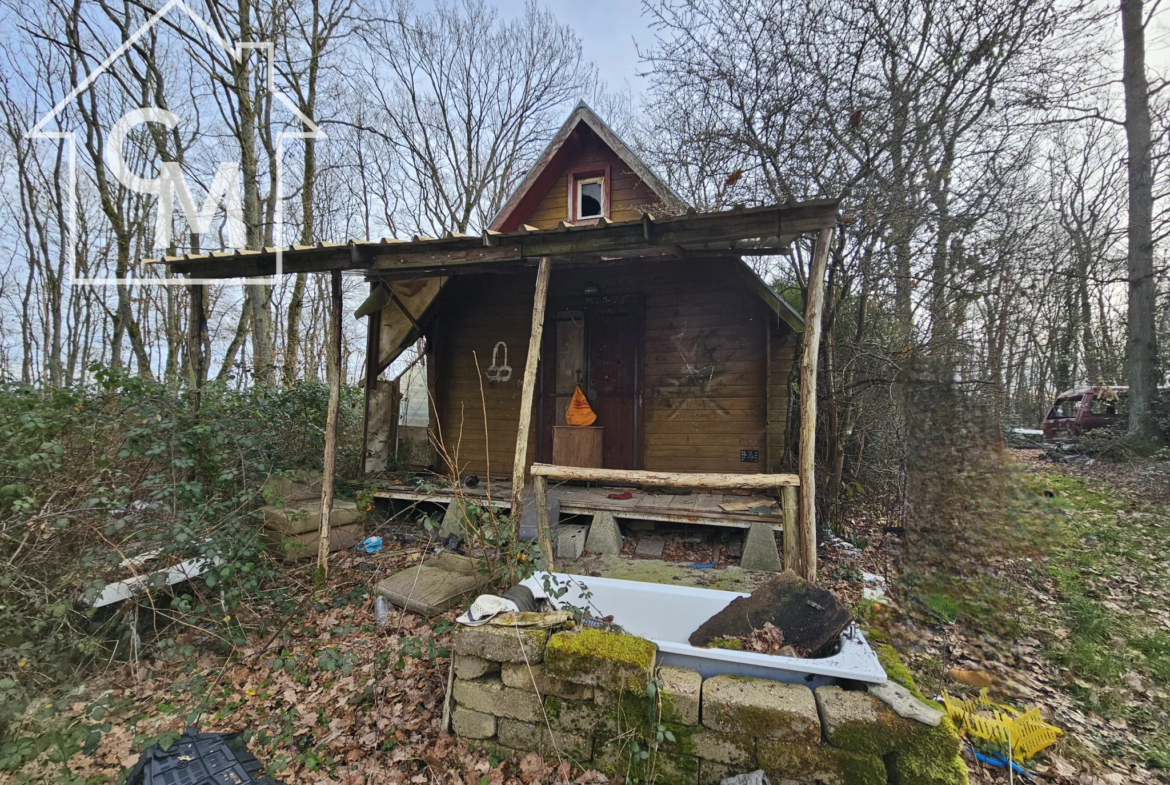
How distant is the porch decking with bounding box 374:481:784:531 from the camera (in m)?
4.62

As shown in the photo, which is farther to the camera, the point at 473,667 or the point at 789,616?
the point at 789,616

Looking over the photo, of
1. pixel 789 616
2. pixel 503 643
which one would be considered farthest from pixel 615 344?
pixel 503 643

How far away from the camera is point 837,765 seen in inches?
76.4

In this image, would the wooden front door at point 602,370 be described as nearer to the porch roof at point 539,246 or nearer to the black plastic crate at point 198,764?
the porch roof at point 539,246

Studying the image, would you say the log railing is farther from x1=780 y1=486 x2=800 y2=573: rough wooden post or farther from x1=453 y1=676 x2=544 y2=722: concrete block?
x1=453 y1=676 x2=544 y2=722: concrete block

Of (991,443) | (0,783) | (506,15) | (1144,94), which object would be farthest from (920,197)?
(506,15)

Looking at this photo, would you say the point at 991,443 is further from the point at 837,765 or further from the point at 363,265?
the point at 363,265

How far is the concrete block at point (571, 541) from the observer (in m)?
4.74

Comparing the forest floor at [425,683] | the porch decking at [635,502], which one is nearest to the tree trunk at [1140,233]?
the forest floor at [425,683]

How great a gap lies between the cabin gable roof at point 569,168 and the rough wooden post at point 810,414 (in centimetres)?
313

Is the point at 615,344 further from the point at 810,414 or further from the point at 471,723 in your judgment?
the point at 471,723

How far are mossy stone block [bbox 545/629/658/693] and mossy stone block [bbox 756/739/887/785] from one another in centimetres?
56

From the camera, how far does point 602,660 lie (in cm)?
221

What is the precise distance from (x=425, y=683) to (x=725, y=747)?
1807mm
